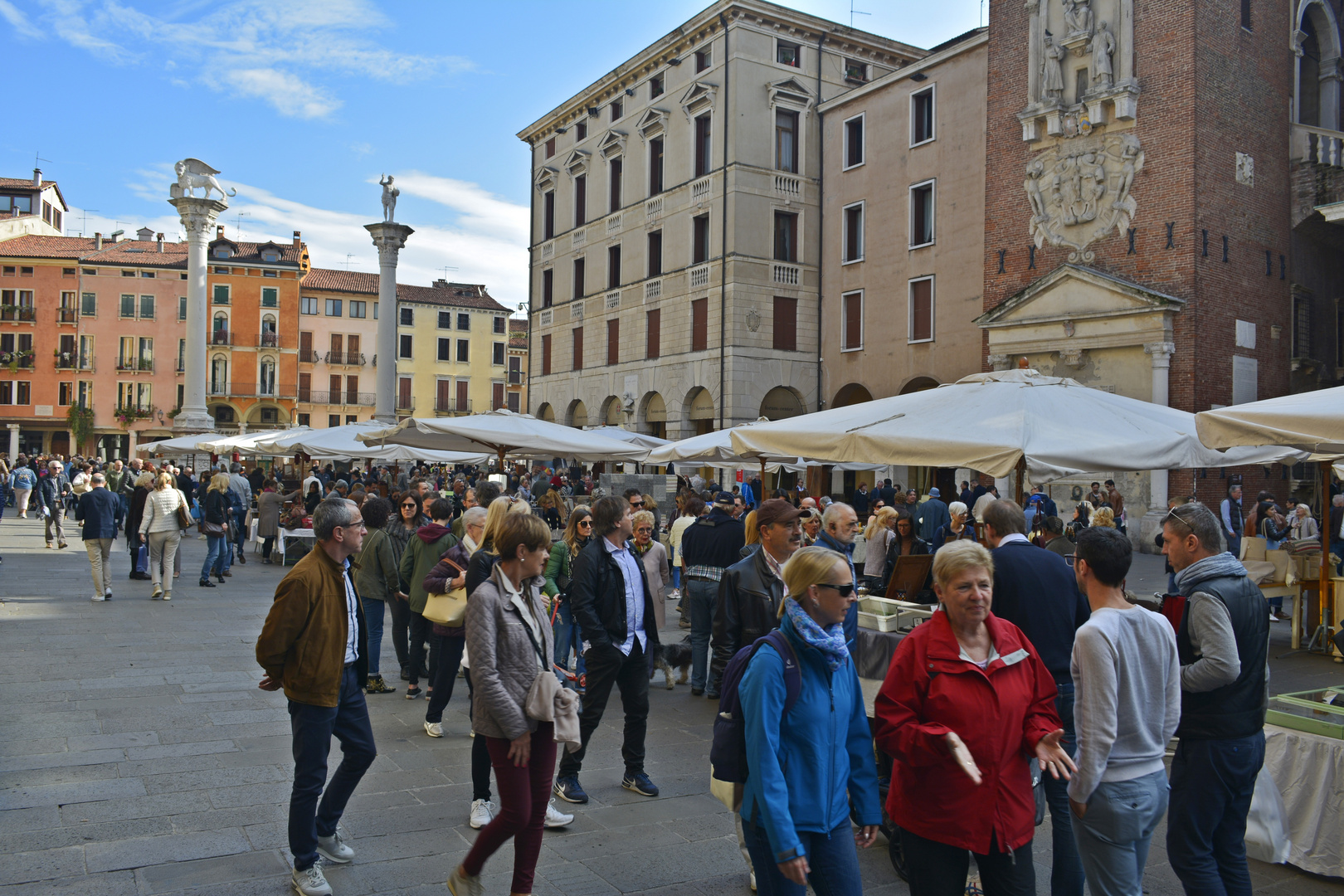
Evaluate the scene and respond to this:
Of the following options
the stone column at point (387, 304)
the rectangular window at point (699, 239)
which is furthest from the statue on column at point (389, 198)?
the rectangular window at point (699, 239)

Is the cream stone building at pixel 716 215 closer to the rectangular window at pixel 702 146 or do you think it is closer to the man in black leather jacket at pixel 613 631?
the rectangular window at pixel 702 146

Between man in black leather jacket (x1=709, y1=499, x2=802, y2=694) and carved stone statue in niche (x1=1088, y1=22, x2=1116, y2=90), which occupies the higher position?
carved stone statue in niche (x1=1088, y1=22, x2=1116, y2=90)

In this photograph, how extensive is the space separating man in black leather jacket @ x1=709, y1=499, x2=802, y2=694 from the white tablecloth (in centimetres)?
239

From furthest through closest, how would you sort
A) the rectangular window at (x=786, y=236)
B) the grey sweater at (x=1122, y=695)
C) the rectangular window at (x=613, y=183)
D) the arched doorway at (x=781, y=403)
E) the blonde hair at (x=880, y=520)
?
the rectangular window at (x=613, y=183) → the arched doorway at (x=781, y=403) → the rectangular window at (x=786, y=236) → the blonde hair at (x=880, y=520) → the grey sweater at (x=1122, y=695)

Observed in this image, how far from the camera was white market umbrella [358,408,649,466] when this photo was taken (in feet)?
43.4

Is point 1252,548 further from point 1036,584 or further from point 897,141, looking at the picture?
point 897,141

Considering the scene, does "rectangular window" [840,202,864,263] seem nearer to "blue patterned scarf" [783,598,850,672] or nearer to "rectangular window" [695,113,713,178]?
"rectangular window" [695,113,713,178]

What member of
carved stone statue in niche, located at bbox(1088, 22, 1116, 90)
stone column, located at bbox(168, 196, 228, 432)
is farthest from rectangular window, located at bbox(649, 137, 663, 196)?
carved stone statue in niche, located at bbox(1088, 22, 1116, 90)

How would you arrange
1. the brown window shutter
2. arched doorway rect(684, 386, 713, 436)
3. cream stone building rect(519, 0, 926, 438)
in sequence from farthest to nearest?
the brown window shutter
arched doorway rect(684, 386, 713, 436)
cream stone building rect(519, 0, 926, 438)

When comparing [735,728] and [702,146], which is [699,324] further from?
[735,728]

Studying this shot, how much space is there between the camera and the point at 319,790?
432cm

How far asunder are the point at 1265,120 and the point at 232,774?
24.0 meters

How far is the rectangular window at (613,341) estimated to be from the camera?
36438 millimetres

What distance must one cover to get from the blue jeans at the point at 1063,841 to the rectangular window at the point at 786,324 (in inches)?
1073
